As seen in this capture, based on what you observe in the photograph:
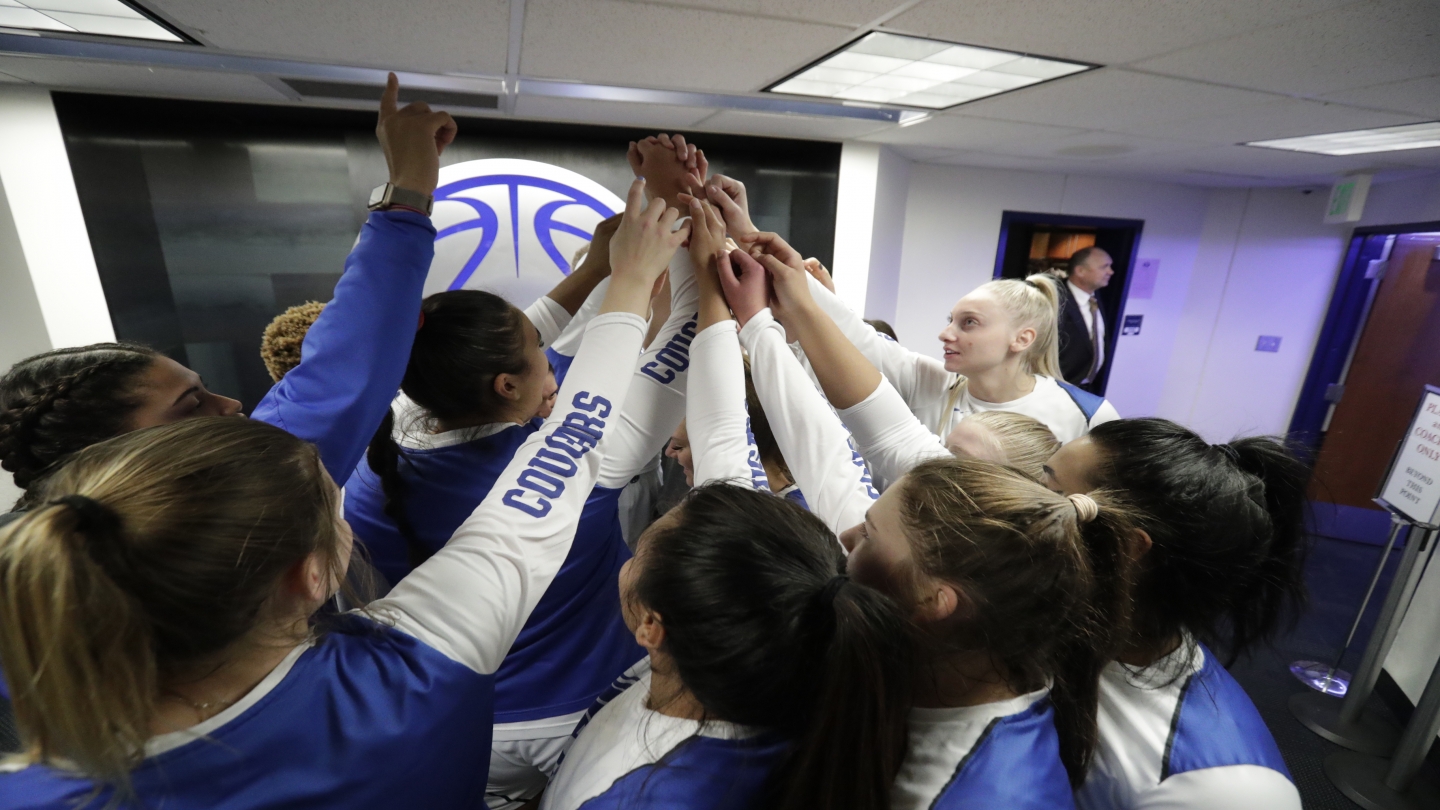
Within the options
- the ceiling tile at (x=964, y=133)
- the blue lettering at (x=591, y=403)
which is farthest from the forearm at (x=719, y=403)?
the ceiling tile at (x=964, y=133)

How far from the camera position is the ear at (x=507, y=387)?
1.00 m

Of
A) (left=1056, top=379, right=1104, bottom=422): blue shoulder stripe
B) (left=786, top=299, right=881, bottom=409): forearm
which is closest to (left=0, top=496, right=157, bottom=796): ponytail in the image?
(left=786, top=299, right=881, bottom=409): forearm

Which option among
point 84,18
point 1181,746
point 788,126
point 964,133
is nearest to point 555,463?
point 1181,746

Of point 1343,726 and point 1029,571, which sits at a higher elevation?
point 1029,571

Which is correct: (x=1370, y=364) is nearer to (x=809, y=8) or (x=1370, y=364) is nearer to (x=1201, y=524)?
(x=1201, y=524)

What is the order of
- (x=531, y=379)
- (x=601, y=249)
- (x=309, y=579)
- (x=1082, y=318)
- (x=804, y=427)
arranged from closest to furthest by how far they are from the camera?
1. (x=309, y=579)
2. (x=804, y=427)
3. (x=531, y=379)
4. (x=601, y=249)
5. (x=1082, y=318)

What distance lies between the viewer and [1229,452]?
958 mm

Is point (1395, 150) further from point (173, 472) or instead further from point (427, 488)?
point (173, 472)

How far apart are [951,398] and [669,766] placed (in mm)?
1482

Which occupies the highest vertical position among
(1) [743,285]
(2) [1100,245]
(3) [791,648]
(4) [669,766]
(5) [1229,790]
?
(2) [1100,245]

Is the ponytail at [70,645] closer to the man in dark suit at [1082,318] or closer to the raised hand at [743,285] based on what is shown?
the raised hand at [743,285]

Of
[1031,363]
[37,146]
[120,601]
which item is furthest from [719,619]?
[37,146]

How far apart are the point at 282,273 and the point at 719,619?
3.39m

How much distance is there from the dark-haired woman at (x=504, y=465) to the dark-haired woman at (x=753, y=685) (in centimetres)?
35
